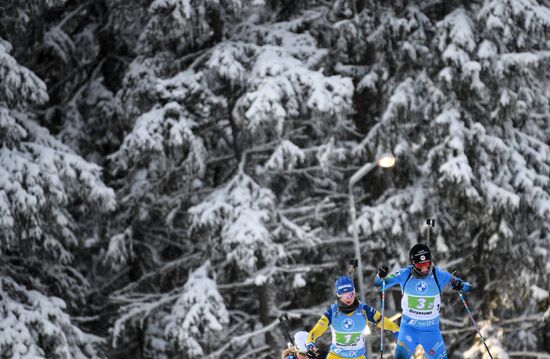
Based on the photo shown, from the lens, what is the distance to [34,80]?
14.8 meters

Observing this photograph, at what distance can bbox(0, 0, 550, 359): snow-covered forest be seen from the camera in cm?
1594

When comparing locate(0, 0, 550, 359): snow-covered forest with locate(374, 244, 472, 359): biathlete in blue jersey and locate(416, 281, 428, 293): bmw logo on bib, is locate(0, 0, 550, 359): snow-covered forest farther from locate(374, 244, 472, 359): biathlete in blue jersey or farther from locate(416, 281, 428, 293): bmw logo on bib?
locate(416, 281, 428, 293): bmw logo on bib

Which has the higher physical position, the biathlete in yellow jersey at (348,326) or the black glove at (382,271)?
the black glove at (382,271)

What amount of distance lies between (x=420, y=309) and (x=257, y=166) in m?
9.81

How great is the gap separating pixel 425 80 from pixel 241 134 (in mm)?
4627

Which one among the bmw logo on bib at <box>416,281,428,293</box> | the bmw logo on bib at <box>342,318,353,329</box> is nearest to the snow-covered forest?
the bmw logo on bib at <box>342,318,353,329</box>

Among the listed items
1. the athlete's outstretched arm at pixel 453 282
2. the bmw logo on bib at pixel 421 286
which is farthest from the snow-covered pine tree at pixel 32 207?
the athlete's outstretched arm at pixel 453 282

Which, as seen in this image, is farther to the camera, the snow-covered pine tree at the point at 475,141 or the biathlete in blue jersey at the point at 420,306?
the snow-covered pine tree at the point at 475,141

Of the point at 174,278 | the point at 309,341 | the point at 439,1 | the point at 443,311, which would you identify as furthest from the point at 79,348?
the point at 439,1

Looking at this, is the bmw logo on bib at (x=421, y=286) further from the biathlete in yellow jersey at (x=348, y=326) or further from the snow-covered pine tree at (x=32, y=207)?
the snow-covered pine tree at (x=32, y=207)

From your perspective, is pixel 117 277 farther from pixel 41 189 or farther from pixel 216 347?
pixel 41 189

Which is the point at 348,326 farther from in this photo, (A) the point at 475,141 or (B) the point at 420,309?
(A) the point at 475,141

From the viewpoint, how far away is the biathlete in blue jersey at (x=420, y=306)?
913cm

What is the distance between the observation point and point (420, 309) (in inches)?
364
